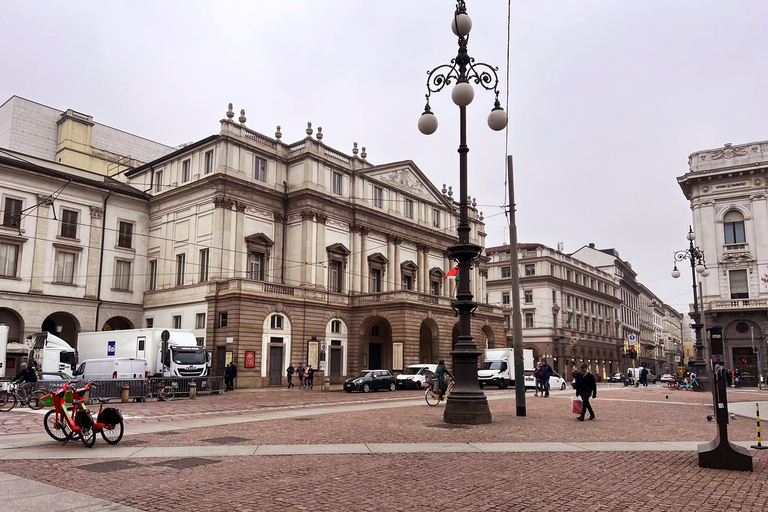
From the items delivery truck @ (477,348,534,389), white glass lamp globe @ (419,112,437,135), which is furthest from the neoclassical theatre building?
white glass lamp globe @ (419,112,437,135)

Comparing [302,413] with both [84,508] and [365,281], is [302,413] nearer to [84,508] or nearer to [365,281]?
[84,508]

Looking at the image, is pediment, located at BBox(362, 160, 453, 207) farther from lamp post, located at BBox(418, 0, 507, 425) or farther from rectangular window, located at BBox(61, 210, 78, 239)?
lamp post, located at BBox(418, 0, 507, 425)

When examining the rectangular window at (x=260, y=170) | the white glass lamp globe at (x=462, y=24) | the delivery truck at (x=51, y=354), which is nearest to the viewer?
the white glass lamp globe at (x=462, y=24)

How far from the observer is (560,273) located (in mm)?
78312

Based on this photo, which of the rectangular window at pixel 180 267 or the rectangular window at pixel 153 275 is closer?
the rectangular window at pixel 180 267

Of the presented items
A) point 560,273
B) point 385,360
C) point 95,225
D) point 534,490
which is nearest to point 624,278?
point 560,273

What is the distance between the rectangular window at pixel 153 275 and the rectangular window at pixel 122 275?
5.12 feet

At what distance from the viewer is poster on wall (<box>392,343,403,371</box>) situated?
144ft

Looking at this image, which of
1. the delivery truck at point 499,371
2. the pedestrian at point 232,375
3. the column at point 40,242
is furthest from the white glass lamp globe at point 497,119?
the column at point 40,242

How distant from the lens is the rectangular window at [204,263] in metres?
42.0

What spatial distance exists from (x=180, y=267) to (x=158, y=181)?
8.21m

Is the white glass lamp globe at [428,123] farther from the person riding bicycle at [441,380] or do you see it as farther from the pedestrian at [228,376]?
the pedestrian at [228,376]

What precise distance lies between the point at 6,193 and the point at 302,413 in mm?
30482

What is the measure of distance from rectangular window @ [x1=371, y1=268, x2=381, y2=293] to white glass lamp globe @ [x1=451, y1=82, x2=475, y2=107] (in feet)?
121
